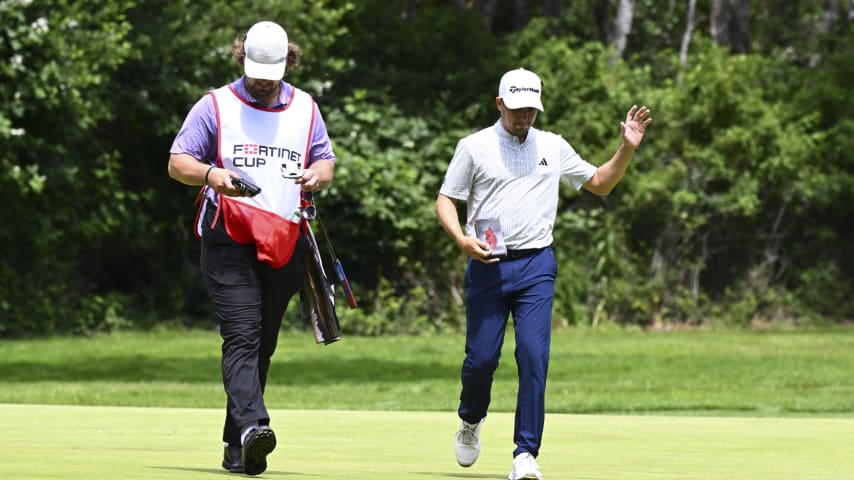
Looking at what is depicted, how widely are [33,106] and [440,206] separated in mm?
13716

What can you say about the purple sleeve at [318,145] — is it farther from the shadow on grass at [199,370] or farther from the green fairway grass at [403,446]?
the shadow on grass at [199,370]

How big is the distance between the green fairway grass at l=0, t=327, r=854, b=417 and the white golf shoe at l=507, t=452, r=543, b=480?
6775 mm

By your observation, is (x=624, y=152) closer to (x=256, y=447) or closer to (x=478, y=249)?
(x=478, y=249)

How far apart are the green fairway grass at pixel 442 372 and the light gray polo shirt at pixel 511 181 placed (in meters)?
6.28

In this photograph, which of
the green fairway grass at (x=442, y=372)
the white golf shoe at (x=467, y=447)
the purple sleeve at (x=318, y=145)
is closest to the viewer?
the purple sleeve at (x=318, y=145)

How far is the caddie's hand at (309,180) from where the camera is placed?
7332 millimetres

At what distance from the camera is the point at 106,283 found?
2500cm

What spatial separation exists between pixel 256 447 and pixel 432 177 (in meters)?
17.6

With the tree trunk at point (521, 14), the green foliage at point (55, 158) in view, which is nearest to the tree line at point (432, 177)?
the green foliage at point (55, 158)

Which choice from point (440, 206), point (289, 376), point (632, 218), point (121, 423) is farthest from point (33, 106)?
point (440, 206)

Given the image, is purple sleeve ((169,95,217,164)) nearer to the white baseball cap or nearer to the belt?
the white baseball cap

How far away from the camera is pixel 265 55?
732 cm

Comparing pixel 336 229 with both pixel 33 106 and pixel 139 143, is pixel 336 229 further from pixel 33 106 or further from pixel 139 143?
pixel 33 106

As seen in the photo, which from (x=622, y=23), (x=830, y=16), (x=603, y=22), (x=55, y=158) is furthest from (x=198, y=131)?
(x=830, y=16)
